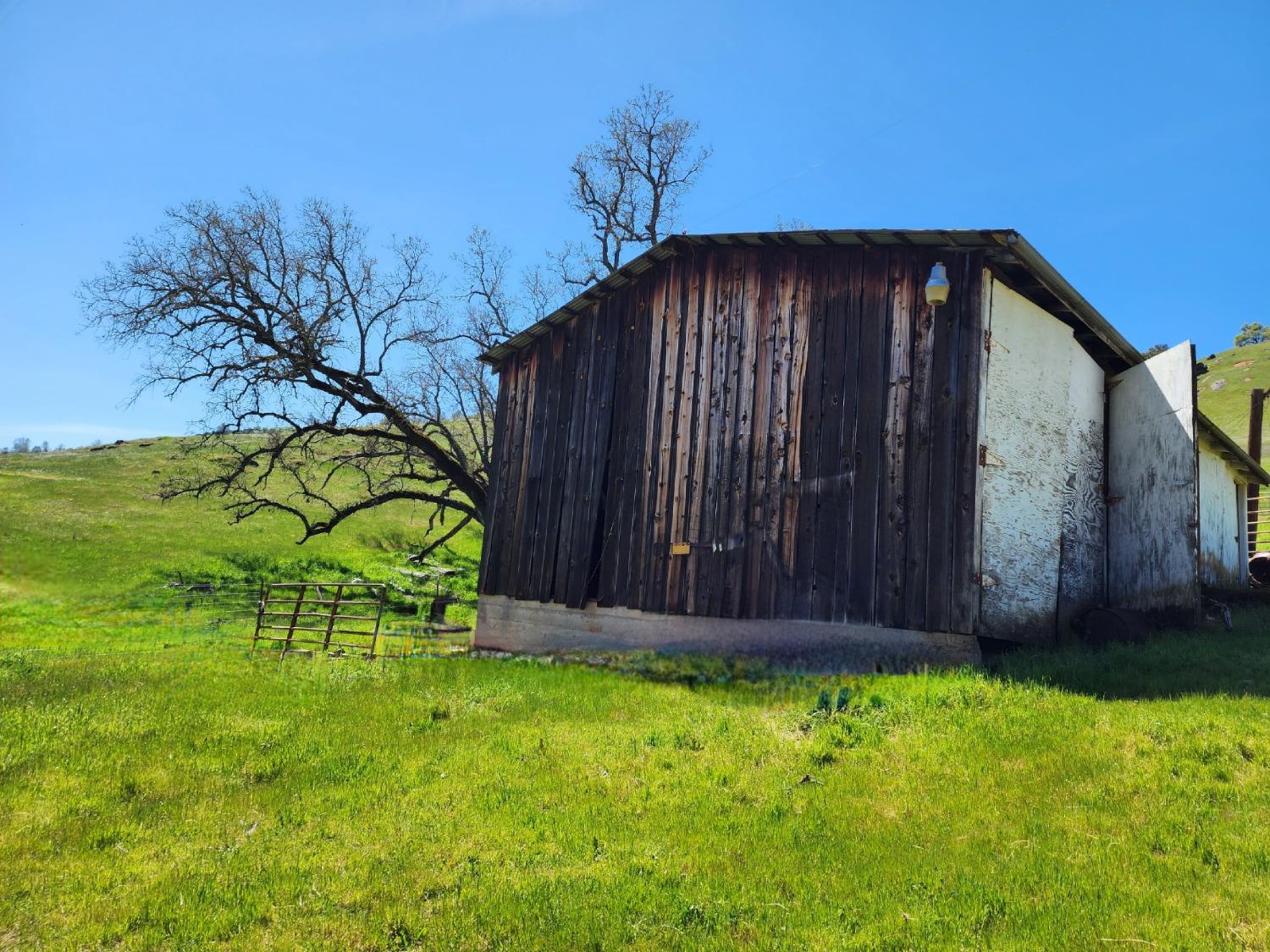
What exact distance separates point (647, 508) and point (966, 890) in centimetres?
868

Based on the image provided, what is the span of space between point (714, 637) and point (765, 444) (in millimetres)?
2899

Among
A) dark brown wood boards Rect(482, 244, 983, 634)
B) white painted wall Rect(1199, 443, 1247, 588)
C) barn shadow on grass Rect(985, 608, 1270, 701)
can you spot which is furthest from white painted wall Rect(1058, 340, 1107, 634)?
white painted wall Rect(1199, 443, 1247, 588)

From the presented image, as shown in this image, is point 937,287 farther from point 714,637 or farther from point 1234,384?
point 1234,384

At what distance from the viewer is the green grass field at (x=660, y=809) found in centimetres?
462

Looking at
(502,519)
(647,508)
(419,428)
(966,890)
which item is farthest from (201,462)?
(966,890)

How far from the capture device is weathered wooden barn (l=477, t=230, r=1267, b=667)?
→ 10.6m

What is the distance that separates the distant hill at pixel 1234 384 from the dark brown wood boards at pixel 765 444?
58211 millimetres

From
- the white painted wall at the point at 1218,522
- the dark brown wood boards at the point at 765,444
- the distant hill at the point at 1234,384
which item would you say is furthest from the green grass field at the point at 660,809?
the distant hill at the point at 1234,384

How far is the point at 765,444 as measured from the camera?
1189 centimetres

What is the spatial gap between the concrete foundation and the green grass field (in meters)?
0.54

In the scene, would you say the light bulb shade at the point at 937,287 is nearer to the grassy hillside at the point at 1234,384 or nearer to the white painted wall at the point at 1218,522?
the white painted wall at the point at 1218,522

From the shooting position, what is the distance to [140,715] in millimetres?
9391

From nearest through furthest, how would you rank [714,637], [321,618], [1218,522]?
[714,637]
[321,618]
[1218,522]

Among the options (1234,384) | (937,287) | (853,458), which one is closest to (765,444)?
(853,458)
